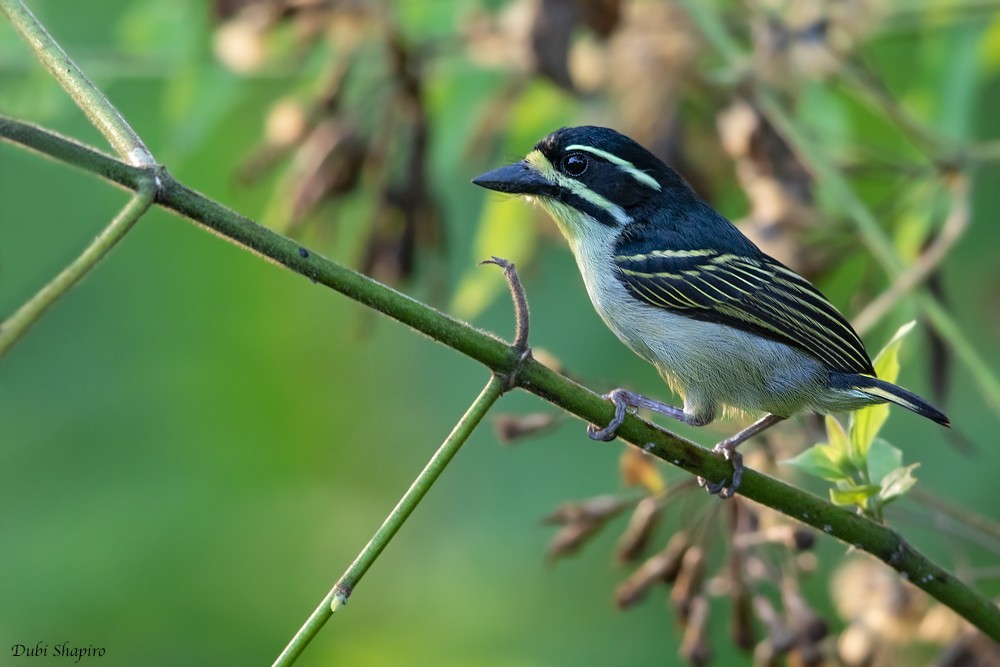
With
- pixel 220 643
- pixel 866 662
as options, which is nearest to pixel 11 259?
pixel 220 643

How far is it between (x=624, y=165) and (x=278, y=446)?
116 inches

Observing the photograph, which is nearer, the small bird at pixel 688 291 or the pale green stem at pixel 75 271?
the pale green stem at pixel 75 271

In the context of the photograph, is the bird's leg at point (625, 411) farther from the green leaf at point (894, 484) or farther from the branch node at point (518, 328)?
the green leaf at point (894, 484)

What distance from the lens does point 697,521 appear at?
3.48 m

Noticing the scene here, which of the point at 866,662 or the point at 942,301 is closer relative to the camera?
the point at 866,662

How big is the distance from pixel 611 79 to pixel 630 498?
6.61 feet

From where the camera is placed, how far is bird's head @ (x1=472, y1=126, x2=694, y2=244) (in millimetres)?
3865

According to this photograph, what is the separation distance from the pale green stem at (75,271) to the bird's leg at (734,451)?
1313 millimetres

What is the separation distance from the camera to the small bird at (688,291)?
3695mm

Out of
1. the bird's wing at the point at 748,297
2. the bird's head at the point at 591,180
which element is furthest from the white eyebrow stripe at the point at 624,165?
the bird's wing at the point at 748,297

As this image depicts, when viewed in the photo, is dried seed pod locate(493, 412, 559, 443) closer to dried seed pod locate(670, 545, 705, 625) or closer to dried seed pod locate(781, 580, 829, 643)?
dried seed pod locate(670, 545, 705, 625)

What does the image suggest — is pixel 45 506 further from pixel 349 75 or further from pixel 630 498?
pixel 630 498

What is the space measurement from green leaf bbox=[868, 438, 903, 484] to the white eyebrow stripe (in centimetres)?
143

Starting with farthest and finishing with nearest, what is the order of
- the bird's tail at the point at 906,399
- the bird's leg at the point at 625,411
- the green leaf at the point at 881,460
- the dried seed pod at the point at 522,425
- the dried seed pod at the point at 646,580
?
the dried seed pod at the point at 646,580 → the bird's tail at the point at 906,399 → the dried seed pod at the point at 522,425 → the green leaf at the point at 881,460 → the bird's leg at the point at 625,411
